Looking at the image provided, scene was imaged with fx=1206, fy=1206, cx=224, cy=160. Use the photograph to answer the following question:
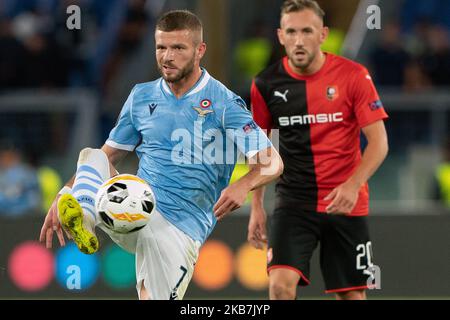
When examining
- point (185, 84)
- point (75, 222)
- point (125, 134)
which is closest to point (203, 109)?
point (185, 84)

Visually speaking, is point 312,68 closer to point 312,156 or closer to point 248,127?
point 312,156

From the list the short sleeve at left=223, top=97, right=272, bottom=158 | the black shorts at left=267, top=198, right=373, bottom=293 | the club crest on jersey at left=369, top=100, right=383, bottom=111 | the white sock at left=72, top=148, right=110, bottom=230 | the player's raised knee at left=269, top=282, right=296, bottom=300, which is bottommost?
the player's raised knee at left=269, top=282, right=296, bottom=300

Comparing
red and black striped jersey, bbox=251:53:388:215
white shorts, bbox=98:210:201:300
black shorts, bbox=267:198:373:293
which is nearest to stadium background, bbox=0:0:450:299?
black shorts, bbox=267:198:373:293

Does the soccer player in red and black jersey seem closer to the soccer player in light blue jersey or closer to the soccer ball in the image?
the soccer player in light blue jersey

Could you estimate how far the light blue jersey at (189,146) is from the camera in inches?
267

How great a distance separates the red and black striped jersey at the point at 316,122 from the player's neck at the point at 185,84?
1.20 m

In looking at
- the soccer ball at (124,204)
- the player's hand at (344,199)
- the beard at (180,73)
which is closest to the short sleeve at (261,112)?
the player's hand at (344,199)

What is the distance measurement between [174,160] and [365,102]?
5.14ft

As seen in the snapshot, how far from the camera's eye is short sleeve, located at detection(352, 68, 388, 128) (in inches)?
303

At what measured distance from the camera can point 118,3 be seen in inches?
588

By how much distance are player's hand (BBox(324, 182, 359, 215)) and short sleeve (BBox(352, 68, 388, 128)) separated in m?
0.53

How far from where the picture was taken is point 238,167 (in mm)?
11375

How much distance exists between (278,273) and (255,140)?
1520 millimetres

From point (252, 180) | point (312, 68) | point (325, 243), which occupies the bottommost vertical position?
point (325, 243)
